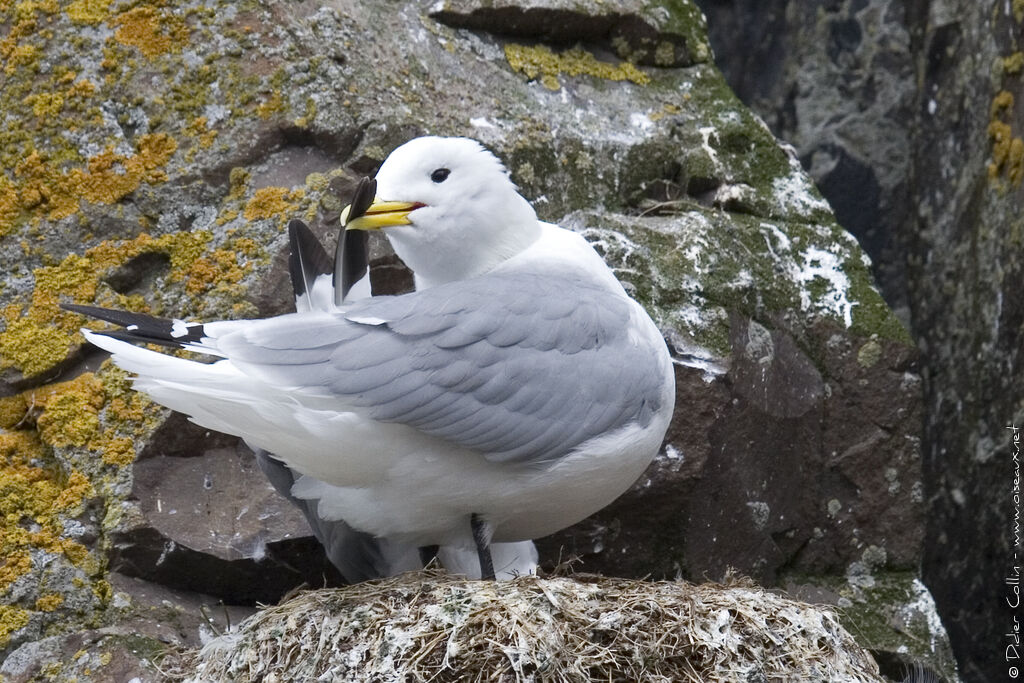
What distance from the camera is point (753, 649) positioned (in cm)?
262

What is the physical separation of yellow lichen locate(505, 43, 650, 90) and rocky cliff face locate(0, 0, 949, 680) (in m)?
0.02

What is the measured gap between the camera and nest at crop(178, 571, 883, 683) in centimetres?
248

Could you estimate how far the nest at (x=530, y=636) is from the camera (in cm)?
248

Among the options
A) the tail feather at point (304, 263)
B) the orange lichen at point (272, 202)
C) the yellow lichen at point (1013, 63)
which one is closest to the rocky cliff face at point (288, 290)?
the orange lichen at point (272, 202)

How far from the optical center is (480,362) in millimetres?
2678

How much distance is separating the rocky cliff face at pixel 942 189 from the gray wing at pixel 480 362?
1456 mm

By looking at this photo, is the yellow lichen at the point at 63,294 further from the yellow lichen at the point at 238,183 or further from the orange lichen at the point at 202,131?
the orange lichen at the point at 202,131

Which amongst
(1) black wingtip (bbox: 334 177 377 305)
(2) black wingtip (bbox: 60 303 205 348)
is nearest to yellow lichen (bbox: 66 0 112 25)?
(1) black wingtip (bbox: 334 177 377 305)

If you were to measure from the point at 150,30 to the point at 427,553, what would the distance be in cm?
153

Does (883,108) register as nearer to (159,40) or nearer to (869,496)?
(869,496)

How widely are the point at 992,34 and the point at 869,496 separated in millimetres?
1504

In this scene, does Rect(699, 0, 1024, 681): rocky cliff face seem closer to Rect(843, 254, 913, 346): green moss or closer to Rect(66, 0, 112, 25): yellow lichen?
Rect(843, 254, 913, 346): green moss

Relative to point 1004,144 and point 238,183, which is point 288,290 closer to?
point 238,183

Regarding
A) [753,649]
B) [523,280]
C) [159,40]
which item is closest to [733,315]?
[523,280]
